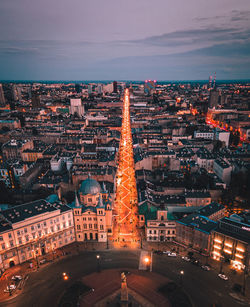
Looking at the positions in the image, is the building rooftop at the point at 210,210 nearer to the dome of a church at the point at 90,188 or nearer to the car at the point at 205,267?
the car at the point at 205,267

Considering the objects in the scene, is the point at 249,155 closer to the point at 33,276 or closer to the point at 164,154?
the point at 164,154

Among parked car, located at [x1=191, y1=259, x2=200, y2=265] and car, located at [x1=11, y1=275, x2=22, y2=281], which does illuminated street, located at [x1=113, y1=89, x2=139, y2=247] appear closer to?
parked car, located at [x1=191, y1=259, x2=200, y2=265]

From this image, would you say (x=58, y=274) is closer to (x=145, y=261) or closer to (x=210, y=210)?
(x=145, y=261)

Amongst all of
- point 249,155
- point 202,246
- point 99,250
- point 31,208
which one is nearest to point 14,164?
point 31,208

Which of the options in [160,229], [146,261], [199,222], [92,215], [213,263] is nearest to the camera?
[213,263]

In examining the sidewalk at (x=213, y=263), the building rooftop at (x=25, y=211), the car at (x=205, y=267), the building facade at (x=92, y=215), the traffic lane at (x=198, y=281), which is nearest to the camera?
the traffic lane at (x=198, y=281)

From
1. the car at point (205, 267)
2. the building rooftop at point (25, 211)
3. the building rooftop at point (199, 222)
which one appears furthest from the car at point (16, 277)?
the car at point (205, 267)

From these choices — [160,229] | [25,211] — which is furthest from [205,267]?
[25,211]
